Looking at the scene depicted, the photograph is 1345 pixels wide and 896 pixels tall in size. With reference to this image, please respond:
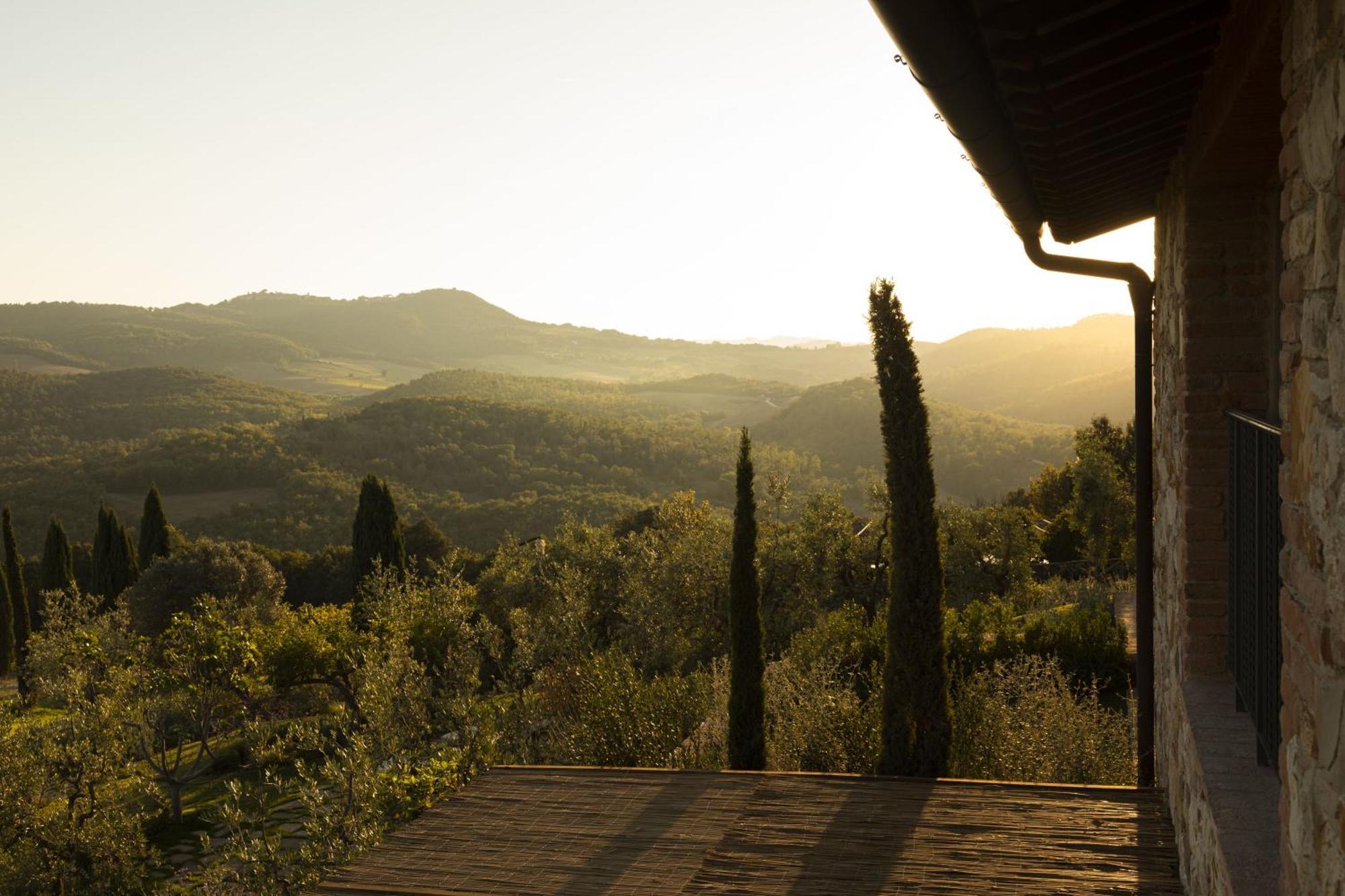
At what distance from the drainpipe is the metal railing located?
5.98ft

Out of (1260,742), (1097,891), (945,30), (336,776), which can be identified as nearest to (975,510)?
(336,776)

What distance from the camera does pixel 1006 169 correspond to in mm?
3152

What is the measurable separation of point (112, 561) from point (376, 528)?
8.62 metres

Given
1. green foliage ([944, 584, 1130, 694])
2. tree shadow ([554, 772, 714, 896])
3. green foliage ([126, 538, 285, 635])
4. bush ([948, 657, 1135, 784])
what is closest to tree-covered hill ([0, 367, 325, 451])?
green foliage ([126, 538, 285, 635])

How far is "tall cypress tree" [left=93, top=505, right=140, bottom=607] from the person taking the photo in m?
28.9

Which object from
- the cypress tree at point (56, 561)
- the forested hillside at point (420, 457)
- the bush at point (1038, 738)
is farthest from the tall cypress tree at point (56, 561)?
the bush at point (1038, 738)

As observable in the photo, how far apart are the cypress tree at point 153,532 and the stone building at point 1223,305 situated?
30.5 metres

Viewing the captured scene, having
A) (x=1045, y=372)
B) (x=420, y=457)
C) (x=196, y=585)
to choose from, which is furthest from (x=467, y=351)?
(x=196, y=585)

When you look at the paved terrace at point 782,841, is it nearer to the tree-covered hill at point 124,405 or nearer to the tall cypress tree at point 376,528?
the tall cypress tree at point 376,528

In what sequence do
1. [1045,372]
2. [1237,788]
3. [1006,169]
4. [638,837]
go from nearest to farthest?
[1237,788]
[1006,169]
[638,837]
[1045,372]

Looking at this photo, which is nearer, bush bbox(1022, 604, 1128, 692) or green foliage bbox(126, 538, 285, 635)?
bush bbox(1022, 604, 1128, 692)

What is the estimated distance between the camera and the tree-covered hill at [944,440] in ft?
171

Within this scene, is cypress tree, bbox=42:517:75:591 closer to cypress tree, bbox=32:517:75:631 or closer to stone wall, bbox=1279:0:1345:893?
cypress tree, bbox=32:517:75:631

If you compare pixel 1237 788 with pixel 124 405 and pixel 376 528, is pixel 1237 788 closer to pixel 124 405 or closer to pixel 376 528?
pixel 376 528
